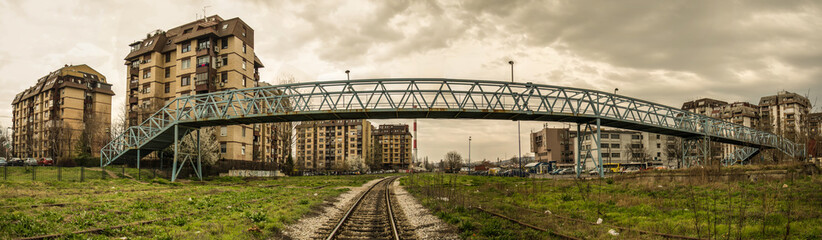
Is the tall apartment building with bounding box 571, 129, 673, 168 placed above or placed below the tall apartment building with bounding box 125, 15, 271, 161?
below

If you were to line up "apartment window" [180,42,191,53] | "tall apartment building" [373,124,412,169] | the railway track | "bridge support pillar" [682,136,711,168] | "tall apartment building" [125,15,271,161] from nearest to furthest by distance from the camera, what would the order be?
the railway track
"bridge support pillar" [682,136,711,168]
"tall apartment building" [125,15,271,161]
"apartment window" [180,42,191,53]
"tall apartment building" [373,124,412,169]

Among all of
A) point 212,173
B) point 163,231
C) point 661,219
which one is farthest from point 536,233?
point 212,173

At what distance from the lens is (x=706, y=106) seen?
13212cm

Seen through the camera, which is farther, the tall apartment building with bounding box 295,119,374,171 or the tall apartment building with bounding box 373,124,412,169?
the tall apartment building with bounding box 373,124,412,169

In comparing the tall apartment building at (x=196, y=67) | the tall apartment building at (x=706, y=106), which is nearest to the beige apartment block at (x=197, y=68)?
the tall apartment building at (x=196, y=67)

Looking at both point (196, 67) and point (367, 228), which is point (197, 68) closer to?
point (196, 67)

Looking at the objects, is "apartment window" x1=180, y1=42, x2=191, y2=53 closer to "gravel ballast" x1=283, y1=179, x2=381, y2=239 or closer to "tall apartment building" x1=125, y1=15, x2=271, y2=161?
"tall apartment building" x1=125, y1=15, x2=271, y2=161

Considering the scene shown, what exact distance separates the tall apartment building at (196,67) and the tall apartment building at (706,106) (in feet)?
425

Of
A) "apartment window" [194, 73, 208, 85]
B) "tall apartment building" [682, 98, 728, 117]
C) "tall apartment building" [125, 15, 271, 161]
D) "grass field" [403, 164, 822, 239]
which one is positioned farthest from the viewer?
"tall apartment building" [682, 98, 728, 117]

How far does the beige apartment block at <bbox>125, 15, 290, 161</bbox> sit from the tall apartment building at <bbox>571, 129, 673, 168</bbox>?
243 feet

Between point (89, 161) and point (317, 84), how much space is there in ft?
91.4

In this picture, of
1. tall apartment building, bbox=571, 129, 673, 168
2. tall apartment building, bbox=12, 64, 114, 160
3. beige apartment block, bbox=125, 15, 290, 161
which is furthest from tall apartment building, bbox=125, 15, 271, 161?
tall apartment building, bbox=571, 129, 673, 168

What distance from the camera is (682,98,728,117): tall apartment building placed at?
130650 millimetres

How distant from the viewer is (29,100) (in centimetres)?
9812
